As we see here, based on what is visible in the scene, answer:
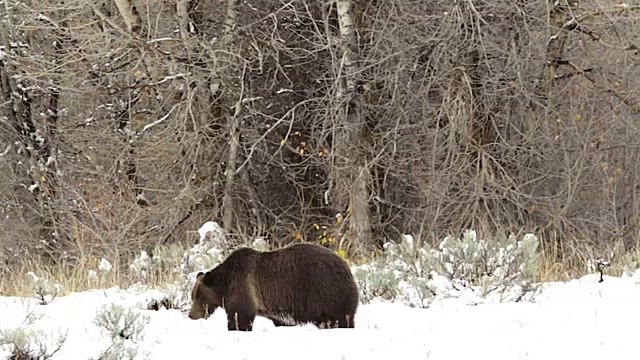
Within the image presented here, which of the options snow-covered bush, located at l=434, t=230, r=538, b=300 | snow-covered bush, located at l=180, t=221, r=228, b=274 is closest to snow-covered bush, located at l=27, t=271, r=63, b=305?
snow-covered bush, located at l=180, t=221, r=228, b=274

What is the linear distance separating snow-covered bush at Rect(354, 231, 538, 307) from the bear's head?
151 cm

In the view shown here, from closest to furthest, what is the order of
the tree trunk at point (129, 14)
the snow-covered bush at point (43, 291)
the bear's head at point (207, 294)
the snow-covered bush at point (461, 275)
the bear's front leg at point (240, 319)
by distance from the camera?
1. the bear's front leg at point (240, 319)
2. the bear's head at point (207, 294)
3. the snow-covered bush at point (461, 275)
4. the snow-covered bush at point (43, 291)
5. the tree trunk at point (129, 14)

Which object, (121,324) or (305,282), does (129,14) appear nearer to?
(305,282)

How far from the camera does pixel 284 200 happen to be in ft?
61.5

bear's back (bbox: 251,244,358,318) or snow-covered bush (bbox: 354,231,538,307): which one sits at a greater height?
bear's back (bbox: 251,244,358,318)

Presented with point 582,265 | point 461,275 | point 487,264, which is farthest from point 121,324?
point 582,265

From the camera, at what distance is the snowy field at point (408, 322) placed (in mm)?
5664

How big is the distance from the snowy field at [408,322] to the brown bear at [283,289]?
14 centimetres

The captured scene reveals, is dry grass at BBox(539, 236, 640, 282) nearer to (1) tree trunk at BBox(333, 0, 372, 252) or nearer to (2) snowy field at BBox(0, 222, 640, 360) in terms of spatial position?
(2) snowy field at BBox(0, 222, 640, 360)

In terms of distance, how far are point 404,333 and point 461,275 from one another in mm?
2344

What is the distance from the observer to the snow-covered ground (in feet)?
18.6

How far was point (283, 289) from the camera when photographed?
7078 millimetres

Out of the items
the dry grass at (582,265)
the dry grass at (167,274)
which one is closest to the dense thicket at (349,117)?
the dry grass at (582,265)

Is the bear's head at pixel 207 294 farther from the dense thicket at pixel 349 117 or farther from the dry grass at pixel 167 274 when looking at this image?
the dense thicket at pixel 349 117
